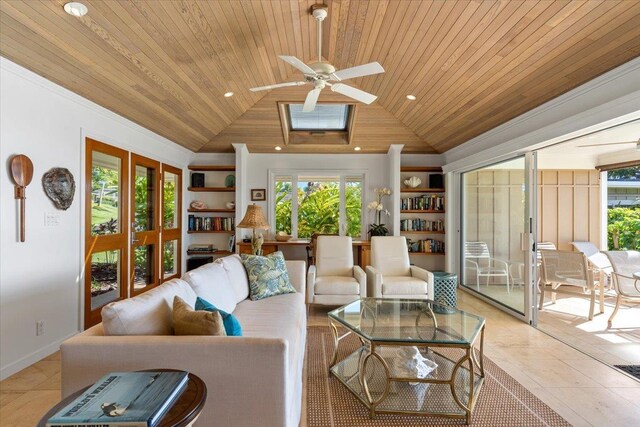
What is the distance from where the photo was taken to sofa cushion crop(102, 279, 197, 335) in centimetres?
146

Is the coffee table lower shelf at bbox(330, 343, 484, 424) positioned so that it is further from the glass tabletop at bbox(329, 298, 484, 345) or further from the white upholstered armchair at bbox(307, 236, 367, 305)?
the white upholstered armchair at bbox(307, 236, 367, 305)

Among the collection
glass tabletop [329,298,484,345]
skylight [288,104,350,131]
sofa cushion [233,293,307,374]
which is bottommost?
glass tabletop [329,298,484,345]

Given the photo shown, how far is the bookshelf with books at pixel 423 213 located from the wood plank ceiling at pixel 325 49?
1.33m

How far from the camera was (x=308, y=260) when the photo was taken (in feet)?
19.1

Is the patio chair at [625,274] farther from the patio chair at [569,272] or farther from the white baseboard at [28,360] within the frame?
the white baseboard at [28,360]

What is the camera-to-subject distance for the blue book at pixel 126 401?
912mm

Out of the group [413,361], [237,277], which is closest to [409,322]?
[413,361]

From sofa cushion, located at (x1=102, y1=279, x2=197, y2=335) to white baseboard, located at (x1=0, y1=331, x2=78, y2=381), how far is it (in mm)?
1742

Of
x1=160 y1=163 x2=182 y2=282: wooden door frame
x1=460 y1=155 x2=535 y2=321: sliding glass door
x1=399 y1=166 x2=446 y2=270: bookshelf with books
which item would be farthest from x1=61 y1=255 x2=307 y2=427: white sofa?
x1=399 y1=166 x2=446 y2=270: bookshelf with books

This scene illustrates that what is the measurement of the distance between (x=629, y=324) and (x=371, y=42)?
422 centimetres

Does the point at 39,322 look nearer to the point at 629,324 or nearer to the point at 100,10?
the point at 100,10

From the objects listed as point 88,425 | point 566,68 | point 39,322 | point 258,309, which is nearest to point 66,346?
point 88,425

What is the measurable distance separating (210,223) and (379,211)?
9.94 feet

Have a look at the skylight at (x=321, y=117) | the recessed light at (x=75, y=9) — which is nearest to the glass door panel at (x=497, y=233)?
the skylight at (x=321, y=117)
